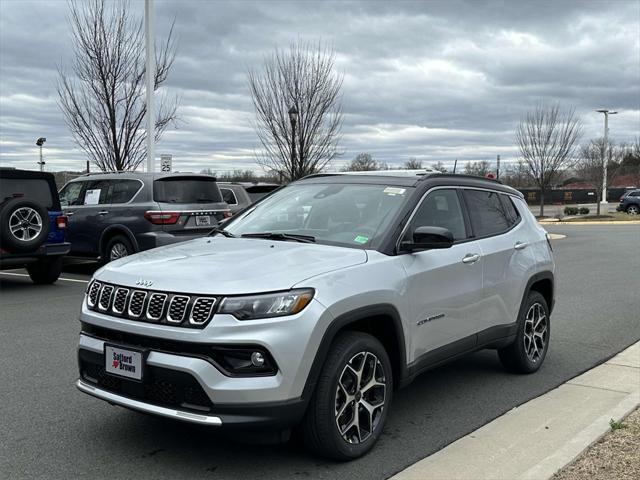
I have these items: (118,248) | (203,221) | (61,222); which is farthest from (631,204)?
(61,222)

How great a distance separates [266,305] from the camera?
348cm

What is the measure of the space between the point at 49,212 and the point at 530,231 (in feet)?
26.7

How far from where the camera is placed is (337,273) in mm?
3801

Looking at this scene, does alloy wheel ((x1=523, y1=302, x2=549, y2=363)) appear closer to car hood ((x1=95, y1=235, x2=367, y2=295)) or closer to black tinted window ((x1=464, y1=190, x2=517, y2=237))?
black tinted window ((x1=464, y1=190, x2=517, y2=237))

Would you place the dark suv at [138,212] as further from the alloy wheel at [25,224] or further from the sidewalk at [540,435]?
the sidewalk at [540,435]

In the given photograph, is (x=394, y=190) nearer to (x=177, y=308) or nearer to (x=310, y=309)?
(x=310, y=309)

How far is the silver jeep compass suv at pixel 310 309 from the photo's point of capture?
11.3 feet

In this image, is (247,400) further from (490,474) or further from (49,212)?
(49,212)

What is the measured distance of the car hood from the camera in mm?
3547

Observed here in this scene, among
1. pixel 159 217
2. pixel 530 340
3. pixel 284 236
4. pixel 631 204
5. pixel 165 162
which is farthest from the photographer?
pixel 631 204

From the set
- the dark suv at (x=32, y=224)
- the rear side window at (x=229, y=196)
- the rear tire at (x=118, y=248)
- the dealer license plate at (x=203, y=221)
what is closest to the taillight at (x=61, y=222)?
the dark suv at (x=32, y=224)

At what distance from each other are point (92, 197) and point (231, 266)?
31.1 feet

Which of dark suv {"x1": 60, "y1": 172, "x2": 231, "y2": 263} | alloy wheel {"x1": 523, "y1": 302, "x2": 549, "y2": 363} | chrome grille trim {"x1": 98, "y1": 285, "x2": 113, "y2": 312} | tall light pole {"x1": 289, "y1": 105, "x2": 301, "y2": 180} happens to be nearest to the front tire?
chrome grille trim {"x1": 98, "y1": 285, "x2": 113, "y2": 312}

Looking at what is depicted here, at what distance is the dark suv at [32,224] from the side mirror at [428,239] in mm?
7713
